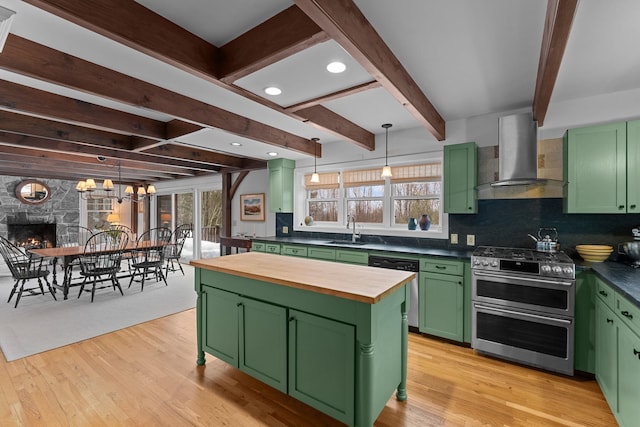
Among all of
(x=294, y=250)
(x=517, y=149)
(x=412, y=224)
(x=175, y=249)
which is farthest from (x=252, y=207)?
(x=517, y=149)

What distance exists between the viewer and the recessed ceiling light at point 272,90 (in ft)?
7.75

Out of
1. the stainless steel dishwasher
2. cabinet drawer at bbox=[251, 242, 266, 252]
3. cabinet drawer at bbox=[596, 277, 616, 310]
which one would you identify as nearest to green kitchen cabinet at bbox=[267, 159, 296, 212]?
cabinet drawer at bbox=[251, 242, 266, 252]

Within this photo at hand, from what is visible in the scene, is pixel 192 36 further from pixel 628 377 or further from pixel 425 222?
pixel 628 377

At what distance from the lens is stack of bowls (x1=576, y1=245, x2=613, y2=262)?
2.59 m

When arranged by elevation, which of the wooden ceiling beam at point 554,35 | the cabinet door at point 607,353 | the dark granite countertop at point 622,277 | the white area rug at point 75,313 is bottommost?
the white area rug at point 75,313

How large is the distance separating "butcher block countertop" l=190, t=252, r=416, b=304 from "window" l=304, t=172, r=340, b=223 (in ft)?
7.38

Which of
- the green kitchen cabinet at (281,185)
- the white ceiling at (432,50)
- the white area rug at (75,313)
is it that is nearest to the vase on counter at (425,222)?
the white ceiling at (432,50)

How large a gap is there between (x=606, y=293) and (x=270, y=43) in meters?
2.81

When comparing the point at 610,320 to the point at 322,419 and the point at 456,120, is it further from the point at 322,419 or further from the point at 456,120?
the point at 456,120

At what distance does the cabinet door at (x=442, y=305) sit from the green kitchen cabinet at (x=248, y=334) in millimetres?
1799

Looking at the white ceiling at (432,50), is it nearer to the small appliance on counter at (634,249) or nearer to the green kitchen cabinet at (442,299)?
the small appliance on counter at (634,249)

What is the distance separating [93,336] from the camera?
10.4 ft

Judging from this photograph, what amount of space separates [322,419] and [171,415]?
1.01 metres

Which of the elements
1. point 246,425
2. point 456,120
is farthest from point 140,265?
point 456,120
